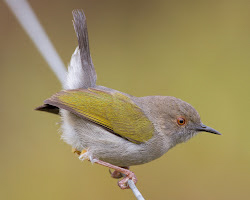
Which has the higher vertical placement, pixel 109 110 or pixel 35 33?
pixel 35 33

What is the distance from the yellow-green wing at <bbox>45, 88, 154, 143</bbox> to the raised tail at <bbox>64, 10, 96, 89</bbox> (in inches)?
6.0

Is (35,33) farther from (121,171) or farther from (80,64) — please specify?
(121,171)

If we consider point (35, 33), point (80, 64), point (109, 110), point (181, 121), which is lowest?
point (181, 121)

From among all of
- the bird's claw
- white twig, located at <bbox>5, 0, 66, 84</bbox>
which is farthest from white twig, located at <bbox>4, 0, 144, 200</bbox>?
the bird's claw

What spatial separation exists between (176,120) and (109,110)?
56cm

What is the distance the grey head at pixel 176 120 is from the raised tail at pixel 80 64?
56 cm

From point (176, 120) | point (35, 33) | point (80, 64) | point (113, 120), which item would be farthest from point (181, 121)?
point (35, 33)

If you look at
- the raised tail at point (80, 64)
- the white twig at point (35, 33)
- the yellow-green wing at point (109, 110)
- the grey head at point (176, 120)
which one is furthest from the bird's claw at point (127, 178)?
the white twig at point (35, 33)

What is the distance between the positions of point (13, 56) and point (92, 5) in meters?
1.03

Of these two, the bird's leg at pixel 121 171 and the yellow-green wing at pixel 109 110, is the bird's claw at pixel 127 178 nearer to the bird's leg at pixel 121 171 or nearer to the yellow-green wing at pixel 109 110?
the bird's leg at pixel 121 171

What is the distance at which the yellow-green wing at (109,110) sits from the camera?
138 inches

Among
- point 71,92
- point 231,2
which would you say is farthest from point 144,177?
point 231,2

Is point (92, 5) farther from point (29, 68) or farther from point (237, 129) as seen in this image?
point (237, 129)

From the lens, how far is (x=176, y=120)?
12.1 ft
